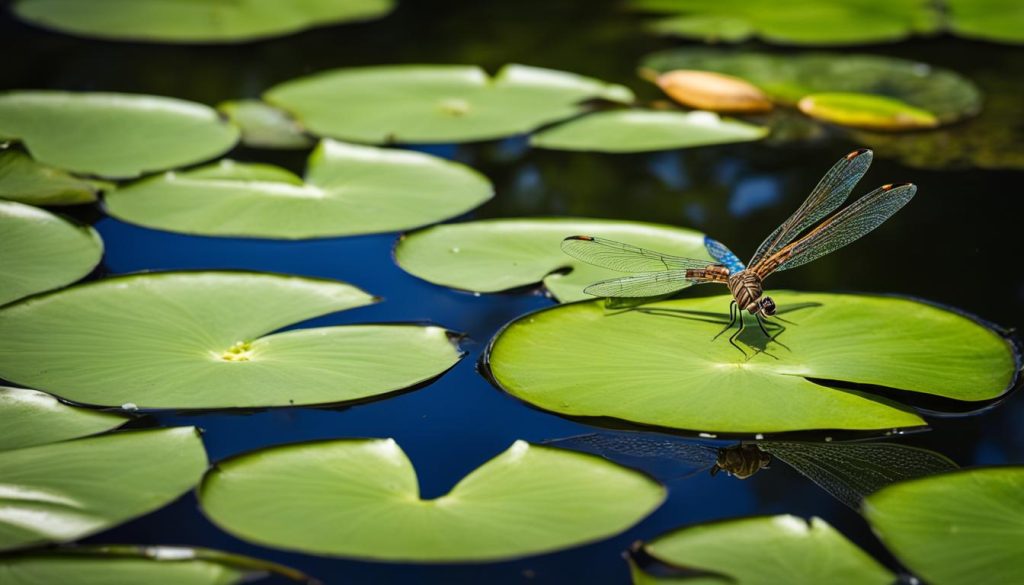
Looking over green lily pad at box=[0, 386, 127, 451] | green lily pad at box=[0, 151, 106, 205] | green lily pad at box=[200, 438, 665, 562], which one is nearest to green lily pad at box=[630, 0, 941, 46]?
green lily pad at box=[0, 151, 106, 205]

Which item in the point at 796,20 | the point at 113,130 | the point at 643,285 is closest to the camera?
the point at 643,285

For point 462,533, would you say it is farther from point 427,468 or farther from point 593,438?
point 593,438

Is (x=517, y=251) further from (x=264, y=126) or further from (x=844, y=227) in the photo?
(x=264, y=126)

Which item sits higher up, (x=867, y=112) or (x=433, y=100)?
(x=867, y=112)

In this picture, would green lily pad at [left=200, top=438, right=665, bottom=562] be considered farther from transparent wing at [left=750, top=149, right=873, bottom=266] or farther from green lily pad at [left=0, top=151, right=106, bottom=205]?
green lily pad at [left=0, top=151, right=106, bottom=205]

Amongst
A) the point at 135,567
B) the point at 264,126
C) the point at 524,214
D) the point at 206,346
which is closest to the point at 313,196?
the point at 524,214
